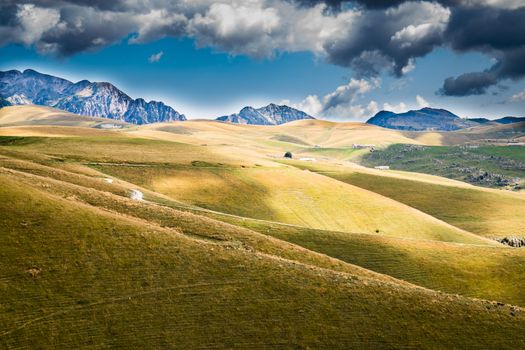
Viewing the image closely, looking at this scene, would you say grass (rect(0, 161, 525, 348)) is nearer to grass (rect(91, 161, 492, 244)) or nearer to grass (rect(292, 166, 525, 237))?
grass (rect(91, 161, 492, 244))

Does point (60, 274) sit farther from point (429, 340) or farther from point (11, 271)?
point (429, 340)

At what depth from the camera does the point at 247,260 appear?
52.6 meters

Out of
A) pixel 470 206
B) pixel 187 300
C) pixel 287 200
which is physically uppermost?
pixel 187 300

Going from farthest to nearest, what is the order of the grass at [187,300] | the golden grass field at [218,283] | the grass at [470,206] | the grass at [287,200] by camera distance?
the grass at [470,206], the grass at [287,200], the golden grass field at [218,283], the grass at [187,300]

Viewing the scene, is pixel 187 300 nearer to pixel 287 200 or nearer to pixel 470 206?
pixel 287 200

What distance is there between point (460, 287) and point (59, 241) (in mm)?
50203

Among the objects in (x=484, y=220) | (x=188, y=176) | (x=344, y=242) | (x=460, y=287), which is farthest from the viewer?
(x=484, y=220)

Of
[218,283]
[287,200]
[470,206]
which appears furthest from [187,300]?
[470,206]

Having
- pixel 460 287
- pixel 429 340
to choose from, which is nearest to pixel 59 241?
pixel 429 340

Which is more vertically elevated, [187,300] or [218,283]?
[218,283]

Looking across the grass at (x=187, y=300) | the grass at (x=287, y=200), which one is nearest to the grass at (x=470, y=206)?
the grass at (x=287, y=200)

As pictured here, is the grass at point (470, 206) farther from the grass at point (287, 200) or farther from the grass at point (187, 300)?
the grass at point (187, 300)

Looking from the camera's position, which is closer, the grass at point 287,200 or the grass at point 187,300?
the grass at point 187,300

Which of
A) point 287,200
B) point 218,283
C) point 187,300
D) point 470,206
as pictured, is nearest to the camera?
point 187,300
